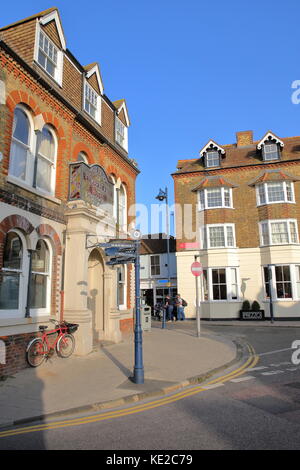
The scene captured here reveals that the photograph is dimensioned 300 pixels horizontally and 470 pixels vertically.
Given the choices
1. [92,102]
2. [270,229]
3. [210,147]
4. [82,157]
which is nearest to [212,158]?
[210,147]

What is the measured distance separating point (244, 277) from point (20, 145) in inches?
744

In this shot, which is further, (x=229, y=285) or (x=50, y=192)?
(x=229, y=285)

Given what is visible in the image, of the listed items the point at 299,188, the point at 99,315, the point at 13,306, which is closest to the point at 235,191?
the point at 299,188

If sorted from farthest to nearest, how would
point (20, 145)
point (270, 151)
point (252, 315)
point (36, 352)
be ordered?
point (270, 151)
point (252, 315)
point (20, 145)
point (36, 352)

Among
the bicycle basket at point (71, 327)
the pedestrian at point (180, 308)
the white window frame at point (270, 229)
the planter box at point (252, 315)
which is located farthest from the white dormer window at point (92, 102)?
the planter box at point (252, 315)

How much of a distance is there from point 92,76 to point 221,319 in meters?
17.1

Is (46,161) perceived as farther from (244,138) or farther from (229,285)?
(244,138)

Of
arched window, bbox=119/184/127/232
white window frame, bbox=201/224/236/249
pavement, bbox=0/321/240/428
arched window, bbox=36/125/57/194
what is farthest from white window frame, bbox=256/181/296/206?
arched window, bbox=36/125/57/194

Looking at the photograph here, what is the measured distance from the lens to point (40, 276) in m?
9.79

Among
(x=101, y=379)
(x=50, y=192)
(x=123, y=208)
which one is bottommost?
(x=101, y=379)

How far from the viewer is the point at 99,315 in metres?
12.8

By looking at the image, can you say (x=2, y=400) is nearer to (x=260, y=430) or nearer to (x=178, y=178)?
(x=260, y=430)

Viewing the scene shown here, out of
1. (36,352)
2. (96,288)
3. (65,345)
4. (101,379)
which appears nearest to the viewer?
(101,379)

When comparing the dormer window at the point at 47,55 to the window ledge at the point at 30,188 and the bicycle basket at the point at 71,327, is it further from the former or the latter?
the bicycle basket at the point at 71,327
